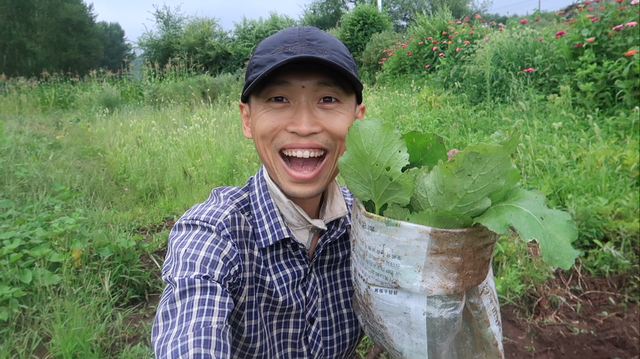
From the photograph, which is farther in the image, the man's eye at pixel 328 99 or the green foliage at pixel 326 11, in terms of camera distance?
the green foliage at pixel 326 11

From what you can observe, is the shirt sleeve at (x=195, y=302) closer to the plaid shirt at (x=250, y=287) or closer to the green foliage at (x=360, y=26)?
the plaid shirt at (x=250, y=287)

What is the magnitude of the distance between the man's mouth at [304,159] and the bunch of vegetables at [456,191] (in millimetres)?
252

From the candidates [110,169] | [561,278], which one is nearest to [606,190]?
[561,278]

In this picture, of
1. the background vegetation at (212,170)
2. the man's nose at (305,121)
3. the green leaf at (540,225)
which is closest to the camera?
the green leaf at (540,225)

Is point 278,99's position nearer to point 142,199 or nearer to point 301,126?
point 301,126

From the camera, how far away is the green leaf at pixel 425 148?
111 cm

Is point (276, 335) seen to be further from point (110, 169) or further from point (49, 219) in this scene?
point (110, 169)

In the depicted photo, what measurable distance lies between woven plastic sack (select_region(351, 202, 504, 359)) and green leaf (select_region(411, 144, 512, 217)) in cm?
6

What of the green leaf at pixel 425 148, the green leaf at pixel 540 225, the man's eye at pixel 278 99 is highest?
the man's eye at pixel 278 99

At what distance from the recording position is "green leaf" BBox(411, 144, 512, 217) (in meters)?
0.91

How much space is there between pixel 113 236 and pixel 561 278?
9.94ft

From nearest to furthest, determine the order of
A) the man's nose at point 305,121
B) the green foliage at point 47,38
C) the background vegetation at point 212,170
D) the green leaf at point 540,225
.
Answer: the green leaf at point 540,225
the man's nose at point 305,121
the background vegetation at point 212,170
the green foliage at point 47,38

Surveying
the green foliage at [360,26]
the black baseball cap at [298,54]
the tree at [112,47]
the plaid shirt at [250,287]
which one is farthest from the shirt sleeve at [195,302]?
the tree at [112,47]

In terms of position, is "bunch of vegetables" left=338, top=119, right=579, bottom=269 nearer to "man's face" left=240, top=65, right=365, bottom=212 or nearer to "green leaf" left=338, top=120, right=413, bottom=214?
"green leaf" left=338, top=120, right=413, bottom=214
